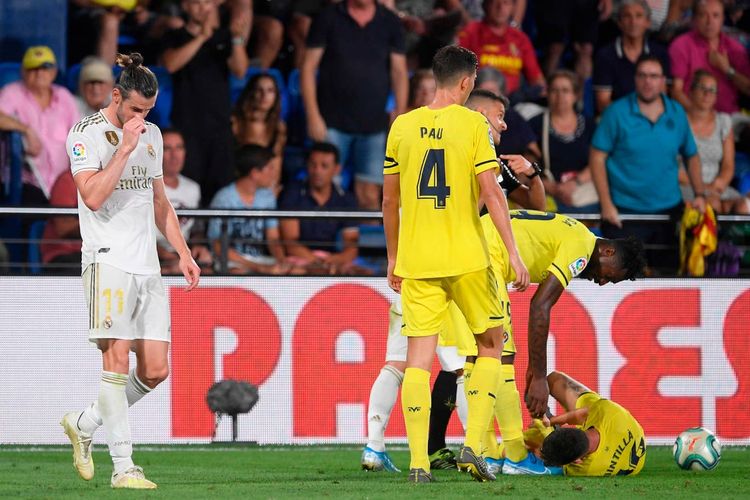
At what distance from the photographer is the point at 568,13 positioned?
46.4 ft

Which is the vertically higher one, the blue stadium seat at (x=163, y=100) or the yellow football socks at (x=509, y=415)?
the blue stadium seat at (x=163, y=100)

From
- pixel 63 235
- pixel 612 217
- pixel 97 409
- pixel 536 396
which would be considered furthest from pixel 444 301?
pixel 63 235

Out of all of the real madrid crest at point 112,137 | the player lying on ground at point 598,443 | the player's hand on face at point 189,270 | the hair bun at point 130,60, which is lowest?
the player lying on ground at point 598,443

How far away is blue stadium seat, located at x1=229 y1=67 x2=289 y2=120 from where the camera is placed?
12680 mm

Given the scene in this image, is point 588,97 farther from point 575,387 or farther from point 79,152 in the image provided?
point 79,152

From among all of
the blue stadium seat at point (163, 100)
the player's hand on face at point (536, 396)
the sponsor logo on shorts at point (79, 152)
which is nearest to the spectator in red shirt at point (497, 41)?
the blue stadium seat at point (163, 100)

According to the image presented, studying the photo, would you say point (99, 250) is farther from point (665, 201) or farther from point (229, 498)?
point (665, 201)

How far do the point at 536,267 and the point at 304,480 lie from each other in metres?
1.87

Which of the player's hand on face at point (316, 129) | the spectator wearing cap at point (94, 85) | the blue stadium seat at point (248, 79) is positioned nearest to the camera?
the spectator wearing cap at point (94, 85)

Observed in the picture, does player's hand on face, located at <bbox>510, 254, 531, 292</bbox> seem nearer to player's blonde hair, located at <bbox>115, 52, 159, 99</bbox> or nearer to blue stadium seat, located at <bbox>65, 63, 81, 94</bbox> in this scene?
player's blonde hair, located at <bbox>115, 52, 159, 99</bbox>

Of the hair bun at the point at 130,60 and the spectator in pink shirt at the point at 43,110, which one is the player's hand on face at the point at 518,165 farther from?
the spectator in pink shirt at the point at 43,110

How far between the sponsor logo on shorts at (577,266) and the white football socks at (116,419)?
8.53ft

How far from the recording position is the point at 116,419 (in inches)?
274

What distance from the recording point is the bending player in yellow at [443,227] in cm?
694
